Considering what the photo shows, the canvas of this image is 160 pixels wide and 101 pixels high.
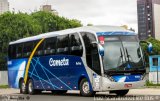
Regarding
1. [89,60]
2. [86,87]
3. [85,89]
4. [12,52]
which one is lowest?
[85,89]

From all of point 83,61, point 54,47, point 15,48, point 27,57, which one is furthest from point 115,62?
point 15,48

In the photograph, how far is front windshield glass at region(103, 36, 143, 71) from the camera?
22.6 metres

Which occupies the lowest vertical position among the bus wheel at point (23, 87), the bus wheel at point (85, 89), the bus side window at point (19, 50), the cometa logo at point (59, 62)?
the bus wheel at point (23, 87)

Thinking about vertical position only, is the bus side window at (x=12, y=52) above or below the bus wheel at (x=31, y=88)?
above

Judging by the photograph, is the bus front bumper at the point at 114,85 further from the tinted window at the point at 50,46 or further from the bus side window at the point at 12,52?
the bus side window at the point at 12,52

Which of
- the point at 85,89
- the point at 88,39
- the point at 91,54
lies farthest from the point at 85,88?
the point at 88,39

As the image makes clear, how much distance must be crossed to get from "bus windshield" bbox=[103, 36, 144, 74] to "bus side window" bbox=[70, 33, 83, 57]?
1821mm

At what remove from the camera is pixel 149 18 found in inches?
7215

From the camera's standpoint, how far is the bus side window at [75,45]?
24.4 metres

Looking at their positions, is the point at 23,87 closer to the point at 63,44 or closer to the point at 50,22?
the point at 63,44

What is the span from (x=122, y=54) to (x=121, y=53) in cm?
7

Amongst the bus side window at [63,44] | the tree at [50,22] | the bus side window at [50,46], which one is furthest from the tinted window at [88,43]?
the tree at [50,22]

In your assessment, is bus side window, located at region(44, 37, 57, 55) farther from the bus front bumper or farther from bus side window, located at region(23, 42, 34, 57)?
the bus front bumper

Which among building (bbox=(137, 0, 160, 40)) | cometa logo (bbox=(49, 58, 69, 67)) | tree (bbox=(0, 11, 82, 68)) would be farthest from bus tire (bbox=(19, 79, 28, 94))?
building (bbox=(137, 0, 160, 40))
